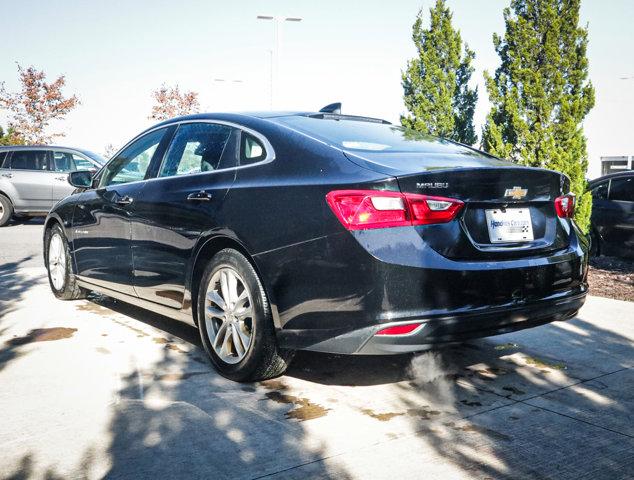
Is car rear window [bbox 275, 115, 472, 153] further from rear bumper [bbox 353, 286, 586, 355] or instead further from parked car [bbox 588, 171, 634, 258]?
parked car [bbox 588, 171, 634, 258]

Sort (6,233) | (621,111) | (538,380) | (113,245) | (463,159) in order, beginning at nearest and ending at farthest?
(463,159) → (538,380) → (113,245) → (6,233) → (621,111)

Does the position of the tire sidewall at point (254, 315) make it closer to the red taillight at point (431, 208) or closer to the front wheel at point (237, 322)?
the front wheel at point (237, 322)

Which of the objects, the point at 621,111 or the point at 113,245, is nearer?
the point at 113,245

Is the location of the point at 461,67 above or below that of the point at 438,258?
above

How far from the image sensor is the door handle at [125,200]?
194 inches

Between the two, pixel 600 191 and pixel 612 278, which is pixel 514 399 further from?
pixel 600 191

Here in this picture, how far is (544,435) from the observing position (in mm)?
3129

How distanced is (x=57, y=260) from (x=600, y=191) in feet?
25.2

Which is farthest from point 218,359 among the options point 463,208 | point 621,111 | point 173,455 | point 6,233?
point 621,111

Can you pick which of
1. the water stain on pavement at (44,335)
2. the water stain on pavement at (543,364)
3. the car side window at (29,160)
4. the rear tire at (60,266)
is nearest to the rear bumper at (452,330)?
the water stain on pavement at (543,364)

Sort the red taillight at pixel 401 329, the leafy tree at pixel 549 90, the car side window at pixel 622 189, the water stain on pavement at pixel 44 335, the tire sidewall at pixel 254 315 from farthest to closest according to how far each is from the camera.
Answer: the car side window at pixel 622 189 < the leafy tree at pixel 549 90 < the water stain on pavement at pixel 44 335 < the tire sidewall at pixel 254 315 < the red taillight at pixel 401 329

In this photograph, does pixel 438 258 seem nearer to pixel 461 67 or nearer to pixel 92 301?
pixel 92 301

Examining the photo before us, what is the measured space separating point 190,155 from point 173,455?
7.38 feet

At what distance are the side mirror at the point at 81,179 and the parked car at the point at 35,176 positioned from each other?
943 cm
